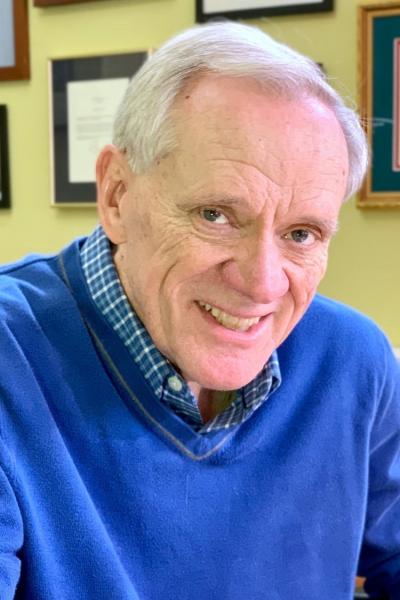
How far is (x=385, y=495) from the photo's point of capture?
1.16 meters

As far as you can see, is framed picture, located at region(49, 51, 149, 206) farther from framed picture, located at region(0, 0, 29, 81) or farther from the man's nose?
the man's nose

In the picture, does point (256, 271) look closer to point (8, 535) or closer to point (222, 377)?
point (222, 377)

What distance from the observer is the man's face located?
0.84m

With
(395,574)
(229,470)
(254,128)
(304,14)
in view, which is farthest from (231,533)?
(304,14)

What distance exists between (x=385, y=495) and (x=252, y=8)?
1099 millimetres

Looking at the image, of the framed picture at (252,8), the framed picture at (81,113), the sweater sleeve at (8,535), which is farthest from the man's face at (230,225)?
the framed picture at (81,113)

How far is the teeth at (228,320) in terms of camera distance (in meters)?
0.91

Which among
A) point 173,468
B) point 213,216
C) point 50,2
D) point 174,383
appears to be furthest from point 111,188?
point 50,2

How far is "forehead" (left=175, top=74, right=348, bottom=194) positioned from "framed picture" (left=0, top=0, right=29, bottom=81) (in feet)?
3.92

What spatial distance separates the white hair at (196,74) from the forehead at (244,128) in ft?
0.04

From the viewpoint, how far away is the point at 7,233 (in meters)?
1.98

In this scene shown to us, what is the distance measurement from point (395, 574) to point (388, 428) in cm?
25

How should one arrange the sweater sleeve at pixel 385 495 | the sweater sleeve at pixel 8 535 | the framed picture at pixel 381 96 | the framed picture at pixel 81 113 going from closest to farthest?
1. the sweater sleeve at pixel 8 535
2. the sweater sleeve at pixel 385 495
3. the framed picture at pixel 381 96
4. the framed picture at pixel 81 113

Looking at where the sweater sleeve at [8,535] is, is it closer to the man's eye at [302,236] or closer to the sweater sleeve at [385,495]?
the man's eye at [302,236]
